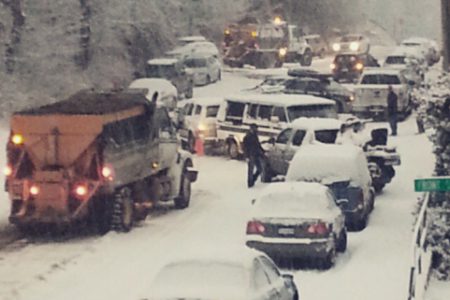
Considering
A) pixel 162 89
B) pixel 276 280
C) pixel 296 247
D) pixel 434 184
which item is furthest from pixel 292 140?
pixel 162 89

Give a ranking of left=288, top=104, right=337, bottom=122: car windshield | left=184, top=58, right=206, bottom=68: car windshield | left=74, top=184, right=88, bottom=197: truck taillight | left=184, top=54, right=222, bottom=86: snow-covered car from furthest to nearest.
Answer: left=184, top=54, right=222, bottom=86: snow-covered car < left=184, top=58, right=206, bottom=68: car windshield < left=288, top=104, right=337, bottom=122: car windshield < left=74, top=184, right=88, bottom=197: truck taillight

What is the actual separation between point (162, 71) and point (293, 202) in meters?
32.9

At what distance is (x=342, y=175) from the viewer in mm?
26219

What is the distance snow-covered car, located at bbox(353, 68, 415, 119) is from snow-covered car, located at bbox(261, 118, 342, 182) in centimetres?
1454

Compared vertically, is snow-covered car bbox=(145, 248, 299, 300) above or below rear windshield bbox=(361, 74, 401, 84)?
above

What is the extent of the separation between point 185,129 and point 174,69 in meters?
16.0

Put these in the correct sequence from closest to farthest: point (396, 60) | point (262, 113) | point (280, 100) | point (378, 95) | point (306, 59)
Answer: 1. point (280, 100)
2. point (262, 113)
3. point (378, 95)
4. point (396, 60)
5. point (306, 59)

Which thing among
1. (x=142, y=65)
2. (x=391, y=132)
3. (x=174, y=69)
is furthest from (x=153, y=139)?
(x=142, y=65)

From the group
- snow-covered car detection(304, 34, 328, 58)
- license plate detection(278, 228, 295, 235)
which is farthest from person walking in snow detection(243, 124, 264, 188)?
snow-covered car detection(304, 34, 328, 58)

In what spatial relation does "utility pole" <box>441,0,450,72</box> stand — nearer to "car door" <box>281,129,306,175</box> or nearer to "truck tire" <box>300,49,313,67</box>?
"car door" <box>281,129,306,175</box>

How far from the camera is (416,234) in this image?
19.0 metres

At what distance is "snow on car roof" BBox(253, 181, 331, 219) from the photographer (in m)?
22.8

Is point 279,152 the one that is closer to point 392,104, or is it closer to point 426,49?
point 392,104

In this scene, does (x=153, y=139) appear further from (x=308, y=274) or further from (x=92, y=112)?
(x=308, y=274)
